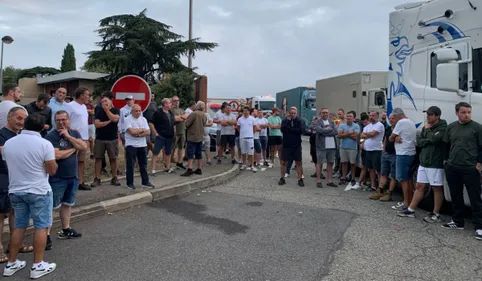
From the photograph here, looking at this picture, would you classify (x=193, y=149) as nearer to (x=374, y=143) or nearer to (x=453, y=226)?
(x=374, y=143)

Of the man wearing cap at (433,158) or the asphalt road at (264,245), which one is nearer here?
the asphalt road at (264,245)

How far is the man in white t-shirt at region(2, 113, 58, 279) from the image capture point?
12.7 feet

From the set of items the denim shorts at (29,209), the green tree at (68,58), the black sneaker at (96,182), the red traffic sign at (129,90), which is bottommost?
the black sneaker at (96,182)

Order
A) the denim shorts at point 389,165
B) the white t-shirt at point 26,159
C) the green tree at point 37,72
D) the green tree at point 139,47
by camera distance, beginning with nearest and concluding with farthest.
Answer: the white t-shirt at point 26,159 → the denim shorts at point 389,165 → the green tree at point 139,47 → the green tree at point 37,72

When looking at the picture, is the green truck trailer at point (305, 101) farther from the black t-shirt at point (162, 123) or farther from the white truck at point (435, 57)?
the white truck at point (435, 57)

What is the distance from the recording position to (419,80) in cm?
697

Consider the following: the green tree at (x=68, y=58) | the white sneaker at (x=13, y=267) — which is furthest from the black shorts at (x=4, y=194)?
the green tree at (x=68, y=58)

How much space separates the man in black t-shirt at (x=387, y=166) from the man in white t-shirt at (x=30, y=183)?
19.3ft

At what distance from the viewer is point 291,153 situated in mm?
9195

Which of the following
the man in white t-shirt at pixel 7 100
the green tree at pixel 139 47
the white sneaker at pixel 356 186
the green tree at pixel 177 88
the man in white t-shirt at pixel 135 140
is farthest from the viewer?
the green tree at pixel 139 47

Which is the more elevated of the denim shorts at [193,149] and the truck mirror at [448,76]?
the truck mirror at [448,76]

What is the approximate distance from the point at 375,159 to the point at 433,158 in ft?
7.36

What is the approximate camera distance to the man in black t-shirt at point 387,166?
746 cm

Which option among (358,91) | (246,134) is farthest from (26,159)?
(358,91)
